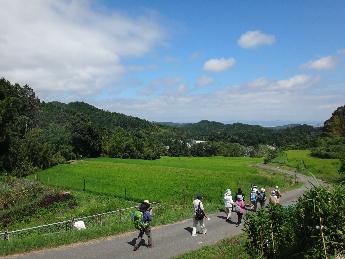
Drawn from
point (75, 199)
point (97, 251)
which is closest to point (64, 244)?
point (97, 251)

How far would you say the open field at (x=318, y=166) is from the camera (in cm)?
5892

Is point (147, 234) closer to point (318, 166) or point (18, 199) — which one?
point (18, 199)

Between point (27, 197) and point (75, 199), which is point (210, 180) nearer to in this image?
point (75, 199)

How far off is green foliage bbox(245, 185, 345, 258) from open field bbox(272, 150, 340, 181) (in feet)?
135

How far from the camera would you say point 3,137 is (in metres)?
56.6

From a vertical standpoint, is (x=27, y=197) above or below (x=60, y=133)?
below

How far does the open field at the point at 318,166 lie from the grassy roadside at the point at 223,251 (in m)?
39.1

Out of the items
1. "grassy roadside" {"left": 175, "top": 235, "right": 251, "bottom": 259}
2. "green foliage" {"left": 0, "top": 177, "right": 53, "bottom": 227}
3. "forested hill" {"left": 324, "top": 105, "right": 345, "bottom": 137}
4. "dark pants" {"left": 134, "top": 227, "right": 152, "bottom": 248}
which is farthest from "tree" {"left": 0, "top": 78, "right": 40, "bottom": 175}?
"forested hill" {"left": 324, "top": 105, "right": 345, "bottom": 137}

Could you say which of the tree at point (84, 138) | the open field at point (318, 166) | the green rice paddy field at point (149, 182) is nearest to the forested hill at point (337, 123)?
the open field at point (318, 166)

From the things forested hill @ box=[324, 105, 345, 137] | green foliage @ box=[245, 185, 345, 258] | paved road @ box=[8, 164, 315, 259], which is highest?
forested hill @ box=[324, 105, 345, 137]

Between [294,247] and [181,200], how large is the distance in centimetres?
2103

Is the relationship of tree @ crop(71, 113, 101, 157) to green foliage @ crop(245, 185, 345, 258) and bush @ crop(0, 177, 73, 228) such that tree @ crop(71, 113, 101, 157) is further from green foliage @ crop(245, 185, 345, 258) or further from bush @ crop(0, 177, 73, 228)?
green foliage @ crop(245, 185, 345, 258)

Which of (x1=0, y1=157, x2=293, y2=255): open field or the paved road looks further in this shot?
(x1=0, y1=157, x2=293, y2=255): open field

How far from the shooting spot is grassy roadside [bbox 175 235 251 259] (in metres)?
17.0
